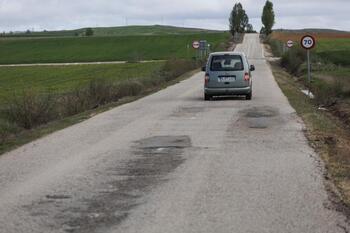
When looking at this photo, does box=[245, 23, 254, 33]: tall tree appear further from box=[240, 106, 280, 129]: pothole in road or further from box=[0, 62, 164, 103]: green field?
box=[240, 106, 280, 129]: pothole in road

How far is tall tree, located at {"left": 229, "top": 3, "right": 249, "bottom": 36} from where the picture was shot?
14700cm

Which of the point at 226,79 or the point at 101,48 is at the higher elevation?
the point at 226,79

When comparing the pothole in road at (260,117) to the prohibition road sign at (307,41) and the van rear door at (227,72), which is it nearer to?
the van rear door at (227,72)

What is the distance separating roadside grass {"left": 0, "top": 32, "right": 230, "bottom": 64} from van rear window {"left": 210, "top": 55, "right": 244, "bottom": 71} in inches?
2868

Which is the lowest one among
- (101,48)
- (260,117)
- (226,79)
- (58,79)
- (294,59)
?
(58,79)

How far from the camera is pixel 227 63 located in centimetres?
2556

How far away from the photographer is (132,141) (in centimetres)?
1368

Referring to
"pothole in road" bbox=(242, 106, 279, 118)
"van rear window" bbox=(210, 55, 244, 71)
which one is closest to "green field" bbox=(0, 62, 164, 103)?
"van rear window" bbox=(210, 55, 244, 71)

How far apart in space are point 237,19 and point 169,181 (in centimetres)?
14066

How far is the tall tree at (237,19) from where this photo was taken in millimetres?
147000

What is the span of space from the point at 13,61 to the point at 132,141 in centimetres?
9659

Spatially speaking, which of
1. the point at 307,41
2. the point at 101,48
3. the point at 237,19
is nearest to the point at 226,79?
the point at 307,41

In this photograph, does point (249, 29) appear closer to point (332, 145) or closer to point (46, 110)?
point (46, 110)

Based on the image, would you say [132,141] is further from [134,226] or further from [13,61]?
[13,61]
